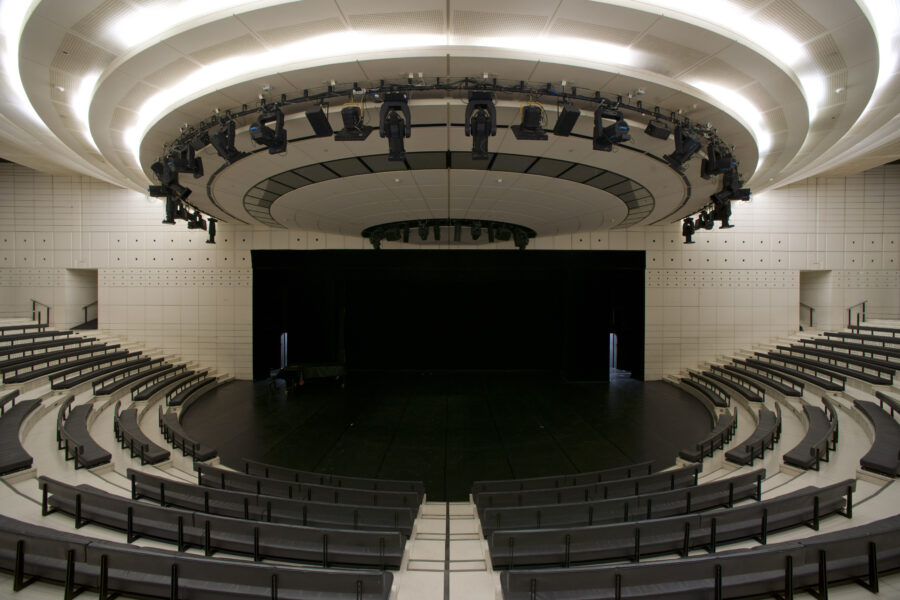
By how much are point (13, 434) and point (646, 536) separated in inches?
401

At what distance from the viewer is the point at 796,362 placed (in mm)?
13070

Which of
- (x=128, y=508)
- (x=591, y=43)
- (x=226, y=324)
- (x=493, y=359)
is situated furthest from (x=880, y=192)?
(x=226, y=324)

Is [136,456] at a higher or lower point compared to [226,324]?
lower

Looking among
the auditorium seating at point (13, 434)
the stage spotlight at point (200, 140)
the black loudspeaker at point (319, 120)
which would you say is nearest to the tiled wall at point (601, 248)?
the auditorium seating at point (13, 434)

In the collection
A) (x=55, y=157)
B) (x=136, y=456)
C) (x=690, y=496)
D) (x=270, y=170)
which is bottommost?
(x=136, y=456)

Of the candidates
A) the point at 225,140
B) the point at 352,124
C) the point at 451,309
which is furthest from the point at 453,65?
the point at 451,309

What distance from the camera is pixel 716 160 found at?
7.31 metres

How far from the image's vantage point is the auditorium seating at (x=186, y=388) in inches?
477

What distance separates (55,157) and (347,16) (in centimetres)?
1325

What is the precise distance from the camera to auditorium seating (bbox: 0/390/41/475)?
228 inches

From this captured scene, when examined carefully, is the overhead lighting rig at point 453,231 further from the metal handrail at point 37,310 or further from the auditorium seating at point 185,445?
the metal handrail at point 37,310

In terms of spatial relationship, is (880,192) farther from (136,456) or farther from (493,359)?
(136,456)

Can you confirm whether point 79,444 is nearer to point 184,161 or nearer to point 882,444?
point 184,161

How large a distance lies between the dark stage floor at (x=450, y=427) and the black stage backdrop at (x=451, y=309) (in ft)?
7.63
